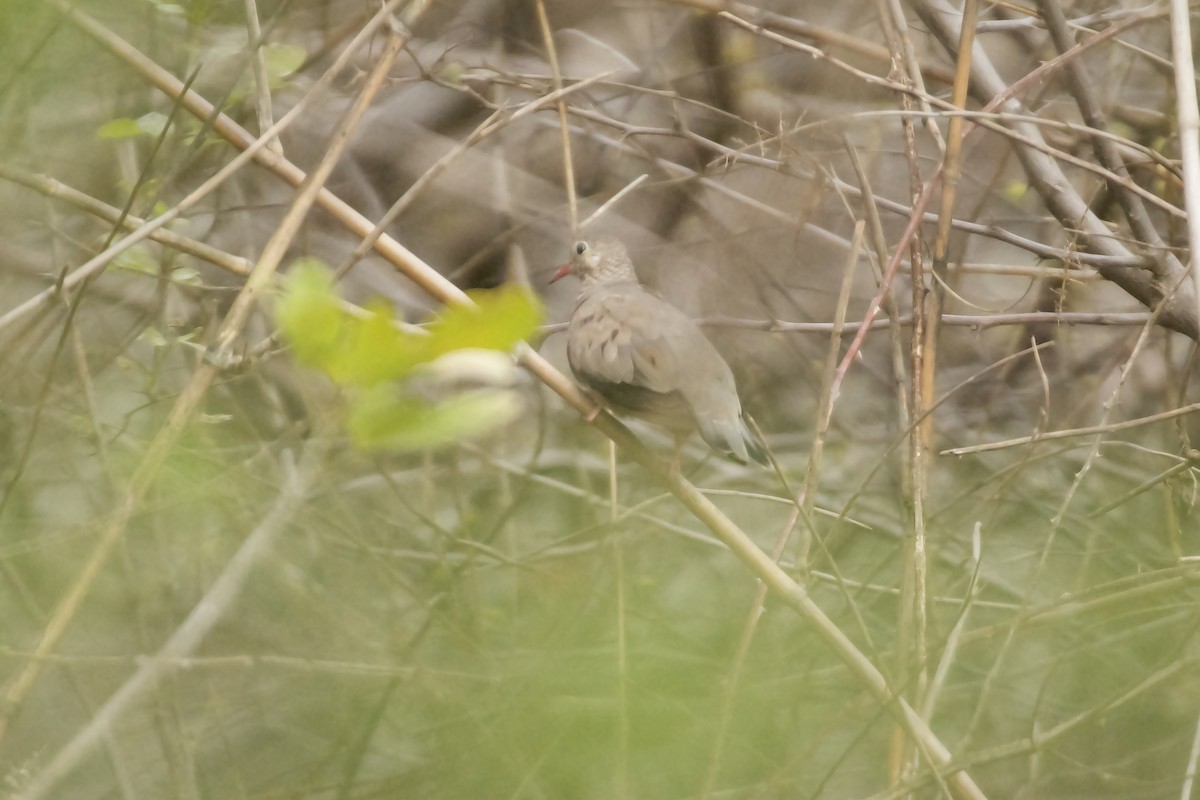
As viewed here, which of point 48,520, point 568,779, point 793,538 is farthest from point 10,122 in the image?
point 793,538

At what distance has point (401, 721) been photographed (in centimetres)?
160

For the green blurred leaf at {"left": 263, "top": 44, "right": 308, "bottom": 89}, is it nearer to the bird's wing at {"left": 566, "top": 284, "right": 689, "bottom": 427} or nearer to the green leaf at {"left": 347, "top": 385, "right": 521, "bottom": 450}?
the bird's wing at {"left": 566, "top": 284, "right": 689, "bottom": 427}

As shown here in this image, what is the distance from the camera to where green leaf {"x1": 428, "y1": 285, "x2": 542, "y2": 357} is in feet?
1.39

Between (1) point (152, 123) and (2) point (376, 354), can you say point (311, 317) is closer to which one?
(2) point (376, 354)

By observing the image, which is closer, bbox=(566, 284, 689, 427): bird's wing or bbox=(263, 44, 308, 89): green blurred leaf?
bbox=(263, 44, 308, 89): green blurred leaf

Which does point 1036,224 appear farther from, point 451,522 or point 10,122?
point 10,122

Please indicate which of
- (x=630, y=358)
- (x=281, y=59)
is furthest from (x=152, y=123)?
(x=630, y=358)

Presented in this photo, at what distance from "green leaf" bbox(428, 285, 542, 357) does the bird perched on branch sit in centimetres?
124

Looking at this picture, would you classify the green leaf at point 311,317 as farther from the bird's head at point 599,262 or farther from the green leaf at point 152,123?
the bird's head at point 599,262

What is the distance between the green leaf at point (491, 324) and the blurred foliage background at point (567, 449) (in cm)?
3

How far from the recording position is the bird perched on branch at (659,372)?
1700mm

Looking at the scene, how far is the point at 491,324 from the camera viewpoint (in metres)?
0.43

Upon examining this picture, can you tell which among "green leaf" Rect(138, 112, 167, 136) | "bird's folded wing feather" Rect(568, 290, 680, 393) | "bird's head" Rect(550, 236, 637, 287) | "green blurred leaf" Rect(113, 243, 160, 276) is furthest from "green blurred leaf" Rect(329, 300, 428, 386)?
"bird's head" Rect(550, 236, 637, 287)

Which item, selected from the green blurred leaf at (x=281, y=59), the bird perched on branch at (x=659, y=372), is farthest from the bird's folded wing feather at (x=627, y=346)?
the green blurred leaf at (x=281, y=59)
